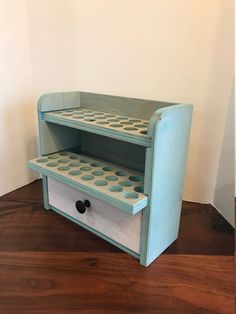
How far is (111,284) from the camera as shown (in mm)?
704

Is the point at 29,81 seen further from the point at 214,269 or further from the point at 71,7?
the point at 214,269

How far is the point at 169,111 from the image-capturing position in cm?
65

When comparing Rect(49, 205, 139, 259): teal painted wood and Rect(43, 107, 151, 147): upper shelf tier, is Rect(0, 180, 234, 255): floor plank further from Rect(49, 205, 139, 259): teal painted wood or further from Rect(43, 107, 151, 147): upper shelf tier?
Rect(43, 107, 151, 147): upper shelf tier

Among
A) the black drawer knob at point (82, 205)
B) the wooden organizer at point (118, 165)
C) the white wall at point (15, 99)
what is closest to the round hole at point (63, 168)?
the wooden organizer at point (118, 165)

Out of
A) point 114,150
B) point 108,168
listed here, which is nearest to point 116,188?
point 108,168

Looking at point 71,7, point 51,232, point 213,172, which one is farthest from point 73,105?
point 213,172

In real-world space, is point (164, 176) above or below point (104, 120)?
below

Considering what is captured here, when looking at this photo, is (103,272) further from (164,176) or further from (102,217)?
(164,176)

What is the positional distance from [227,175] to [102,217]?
0.47m

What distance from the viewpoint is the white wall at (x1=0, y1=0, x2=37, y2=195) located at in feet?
3.40

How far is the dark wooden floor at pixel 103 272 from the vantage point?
645 mm

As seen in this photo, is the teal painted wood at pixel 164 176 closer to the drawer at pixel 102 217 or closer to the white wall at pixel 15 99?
the drawer at pixel 102 217

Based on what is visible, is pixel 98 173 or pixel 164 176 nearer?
pixel 164 176

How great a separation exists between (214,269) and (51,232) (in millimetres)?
516
